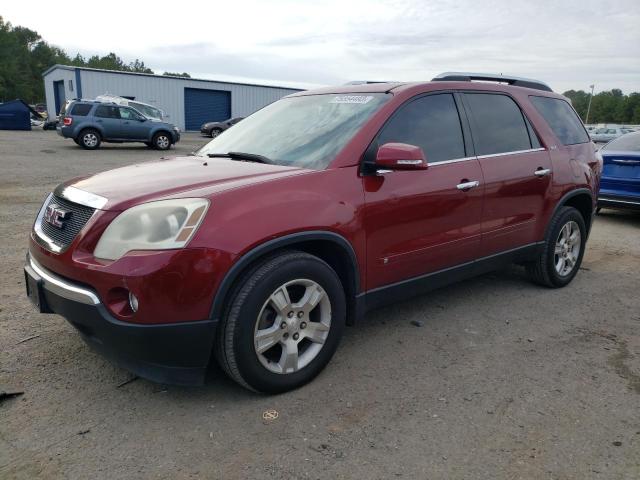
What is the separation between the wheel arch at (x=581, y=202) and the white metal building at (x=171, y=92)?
34237 millimetres

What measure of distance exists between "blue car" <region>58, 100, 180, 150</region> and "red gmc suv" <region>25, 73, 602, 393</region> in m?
16.7

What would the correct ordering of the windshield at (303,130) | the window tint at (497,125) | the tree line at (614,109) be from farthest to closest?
the tree line at (614,109)
the window tint at (497,125)
the windshield at (303,130)

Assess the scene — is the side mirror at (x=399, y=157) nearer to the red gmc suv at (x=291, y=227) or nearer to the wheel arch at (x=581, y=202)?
the red gmc suv at (x=291, y=227)

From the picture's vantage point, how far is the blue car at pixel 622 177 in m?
8.12

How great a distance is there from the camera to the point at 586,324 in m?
4.18

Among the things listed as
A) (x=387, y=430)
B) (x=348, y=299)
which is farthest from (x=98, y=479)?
(x=348, y=299)

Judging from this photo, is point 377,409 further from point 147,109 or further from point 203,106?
point 203,106

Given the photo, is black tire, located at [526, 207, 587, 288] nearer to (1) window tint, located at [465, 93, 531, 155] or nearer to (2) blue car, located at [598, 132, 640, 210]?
(1) window tint, located at [465, 93, 531, 155]

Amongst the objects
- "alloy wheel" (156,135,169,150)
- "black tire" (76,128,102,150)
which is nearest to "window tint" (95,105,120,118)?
"black tire" (76,128,102,150)

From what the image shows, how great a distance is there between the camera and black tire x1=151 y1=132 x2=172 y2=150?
66.9ft

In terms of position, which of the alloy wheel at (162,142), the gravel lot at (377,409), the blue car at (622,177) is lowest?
the gravel lot at (377,409)

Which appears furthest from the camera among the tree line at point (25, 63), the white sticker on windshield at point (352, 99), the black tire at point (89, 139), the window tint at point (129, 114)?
the tree line at point (25, 63)

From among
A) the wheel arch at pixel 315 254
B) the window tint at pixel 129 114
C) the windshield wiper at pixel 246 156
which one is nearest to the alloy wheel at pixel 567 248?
the wheel arch at pixel 315 254

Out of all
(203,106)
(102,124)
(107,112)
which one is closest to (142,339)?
(102,124)
